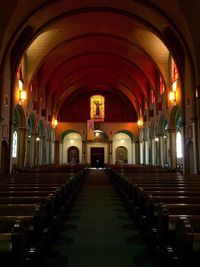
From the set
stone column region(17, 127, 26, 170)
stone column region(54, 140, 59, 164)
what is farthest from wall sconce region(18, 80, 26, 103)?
stone column region(54, 140, 59, 164)

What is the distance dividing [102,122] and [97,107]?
223 cm

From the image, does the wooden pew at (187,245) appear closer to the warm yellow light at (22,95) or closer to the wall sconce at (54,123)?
the warm yellow light at (22,95)

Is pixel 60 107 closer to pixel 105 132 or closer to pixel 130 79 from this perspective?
pixel 105 132

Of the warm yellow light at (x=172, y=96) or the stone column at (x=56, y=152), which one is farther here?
the stone column at (x=56, y=152)

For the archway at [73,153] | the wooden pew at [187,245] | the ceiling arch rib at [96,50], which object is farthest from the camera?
the archway at [73,153]

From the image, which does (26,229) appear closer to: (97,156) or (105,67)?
(105,67)

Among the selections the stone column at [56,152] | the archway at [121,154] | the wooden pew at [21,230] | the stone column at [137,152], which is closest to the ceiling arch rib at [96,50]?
the stone column at [137,152]

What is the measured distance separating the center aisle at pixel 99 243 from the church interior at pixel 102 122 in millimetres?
31

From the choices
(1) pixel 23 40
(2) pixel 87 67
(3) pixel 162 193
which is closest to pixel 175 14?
(1) pixel 23 40

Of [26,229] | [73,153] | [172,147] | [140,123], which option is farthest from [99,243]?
[73,153]

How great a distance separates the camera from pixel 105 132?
32.8 meters

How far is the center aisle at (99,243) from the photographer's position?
3758mm

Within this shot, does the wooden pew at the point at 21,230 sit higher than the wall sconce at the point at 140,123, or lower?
lower

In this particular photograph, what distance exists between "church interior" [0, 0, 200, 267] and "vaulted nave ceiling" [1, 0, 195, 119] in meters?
0.08
